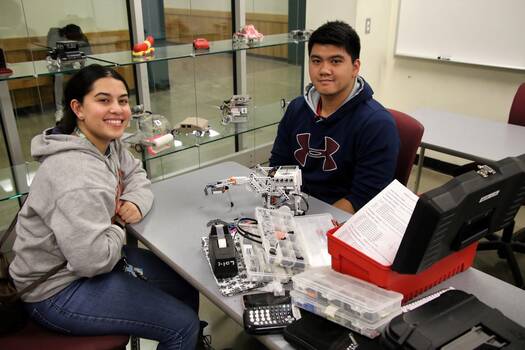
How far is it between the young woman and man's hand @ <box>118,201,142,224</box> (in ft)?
0.21

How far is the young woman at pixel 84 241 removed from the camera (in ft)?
4.26

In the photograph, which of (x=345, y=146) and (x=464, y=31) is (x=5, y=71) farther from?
(x=464, y=31)

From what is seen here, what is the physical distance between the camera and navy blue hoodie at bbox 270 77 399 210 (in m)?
1.81

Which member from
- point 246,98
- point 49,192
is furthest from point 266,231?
point 246,98

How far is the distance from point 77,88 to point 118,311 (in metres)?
0.79

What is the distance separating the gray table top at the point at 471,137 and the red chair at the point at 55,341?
1932mm

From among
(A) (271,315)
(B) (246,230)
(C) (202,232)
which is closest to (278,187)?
(B) (246,230)

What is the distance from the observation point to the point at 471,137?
8.29 feet

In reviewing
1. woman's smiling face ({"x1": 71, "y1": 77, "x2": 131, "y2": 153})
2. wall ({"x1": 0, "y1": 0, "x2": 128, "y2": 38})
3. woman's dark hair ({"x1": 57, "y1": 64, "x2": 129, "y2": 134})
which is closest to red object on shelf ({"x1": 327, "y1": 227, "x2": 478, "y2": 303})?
woman's smiling face ({"x1": 71, "y1": 77, "x2": 131, "y2": 153})

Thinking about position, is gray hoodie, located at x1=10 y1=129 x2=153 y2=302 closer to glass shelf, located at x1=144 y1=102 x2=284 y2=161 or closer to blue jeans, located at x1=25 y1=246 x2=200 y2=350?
blue jeans, located at x1=25 y1=246 x2=200 y2=350

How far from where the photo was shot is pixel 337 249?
46.2 inches

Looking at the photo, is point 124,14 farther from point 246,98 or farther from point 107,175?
point 107,175

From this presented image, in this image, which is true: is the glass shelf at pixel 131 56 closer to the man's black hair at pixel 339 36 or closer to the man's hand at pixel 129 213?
the man's hand at pixel 129 213

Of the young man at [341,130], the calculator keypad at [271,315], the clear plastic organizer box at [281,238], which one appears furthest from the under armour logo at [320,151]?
the calculator keypad at [271,315]
